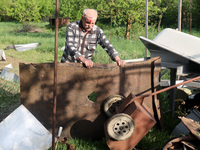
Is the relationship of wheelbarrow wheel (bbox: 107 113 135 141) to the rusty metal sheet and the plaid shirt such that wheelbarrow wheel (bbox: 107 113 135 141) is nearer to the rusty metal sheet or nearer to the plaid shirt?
the rusty metal sheet

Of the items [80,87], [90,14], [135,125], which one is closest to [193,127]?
[135,125]

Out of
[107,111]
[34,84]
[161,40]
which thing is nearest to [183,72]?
[161,40]

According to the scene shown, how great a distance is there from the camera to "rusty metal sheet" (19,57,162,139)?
3334mm

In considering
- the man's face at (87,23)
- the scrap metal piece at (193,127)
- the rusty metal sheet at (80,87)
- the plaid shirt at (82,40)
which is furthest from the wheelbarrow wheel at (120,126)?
the man's face at (87,23)

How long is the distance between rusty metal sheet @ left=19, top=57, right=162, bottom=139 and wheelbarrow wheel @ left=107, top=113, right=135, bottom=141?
728mm

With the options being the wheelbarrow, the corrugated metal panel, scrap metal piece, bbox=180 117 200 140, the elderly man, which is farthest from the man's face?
scrap metal piece, bbox=180 117 200 140

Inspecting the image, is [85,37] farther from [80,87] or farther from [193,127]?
[193,127]

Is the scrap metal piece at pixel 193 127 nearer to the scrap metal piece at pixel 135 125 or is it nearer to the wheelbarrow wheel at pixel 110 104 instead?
the scrap metal piece at pixel 135 125

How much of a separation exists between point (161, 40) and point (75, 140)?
1.85 m

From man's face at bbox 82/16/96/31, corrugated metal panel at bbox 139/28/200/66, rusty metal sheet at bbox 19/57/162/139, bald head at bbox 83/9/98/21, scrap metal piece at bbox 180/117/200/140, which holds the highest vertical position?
bald head at bbox 83/9/98/21

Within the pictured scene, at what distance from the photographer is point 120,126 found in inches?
106

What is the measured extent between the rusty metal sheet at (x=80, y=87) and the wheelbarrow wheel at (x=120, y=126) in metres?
0.73

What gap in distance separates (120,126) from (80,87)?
35.3 inches

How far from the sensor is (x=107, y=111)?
3.34m
